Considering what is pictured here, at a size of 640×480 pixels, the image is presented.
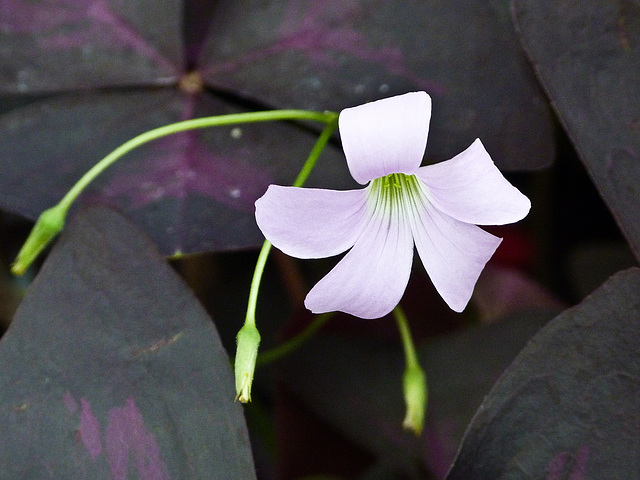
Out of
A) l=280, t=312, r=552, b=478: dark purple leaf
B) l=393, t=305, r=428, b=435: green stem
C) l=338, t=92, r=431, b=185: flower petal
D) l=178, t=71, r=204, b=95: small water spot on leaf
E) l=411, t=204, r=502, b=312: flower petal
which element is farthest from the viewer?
l=178, t=71, r=204, b=95: small water spot on leaf

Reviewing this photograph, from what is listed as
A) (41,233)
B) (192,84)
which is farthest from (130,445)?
(192,84)

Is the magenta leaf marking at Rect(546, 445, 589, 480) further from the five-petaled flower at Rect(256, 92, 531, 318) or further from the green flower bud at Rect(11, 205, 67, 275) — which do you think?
the green flower bud at Rect(11, 205, 67, 275)

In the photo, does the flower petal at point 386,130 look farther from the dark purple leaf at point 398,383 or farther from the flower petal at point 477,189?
the dark purple leaf at point 398,383

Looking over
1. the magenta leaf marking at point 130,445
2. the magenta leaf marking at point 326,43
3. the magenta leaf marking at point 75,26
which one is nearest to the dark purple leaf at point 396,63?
the magenta leaf marking at point 326,43

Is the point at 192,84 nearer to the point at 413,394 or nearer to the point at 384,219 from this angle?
the point at 384,219

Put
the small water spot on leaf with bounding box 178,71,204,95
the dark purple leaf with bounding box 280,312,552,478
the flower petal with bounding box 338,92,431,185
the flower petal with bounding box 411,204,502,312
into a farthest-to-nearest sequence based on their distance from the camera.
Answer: the small water spot on leaf with bounding box 178,71,204,95, the dark purple leaf with bounding box 280,312,552,478, the flower petal with bounding box 411,204,502,312, the flower petal with bounding box 338,92,431,185

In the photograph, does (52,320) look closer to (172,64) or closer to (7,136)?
(7,136)

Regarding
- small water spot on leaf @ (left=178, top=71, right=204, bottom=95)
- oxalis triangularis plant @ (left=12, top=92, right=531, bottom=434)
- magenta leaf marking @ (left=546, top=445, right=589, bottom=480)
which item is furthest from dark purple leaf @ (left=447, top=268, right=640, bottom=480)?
small water spot on leaf @ (left=178, top=71, right=204, bottom=95)
